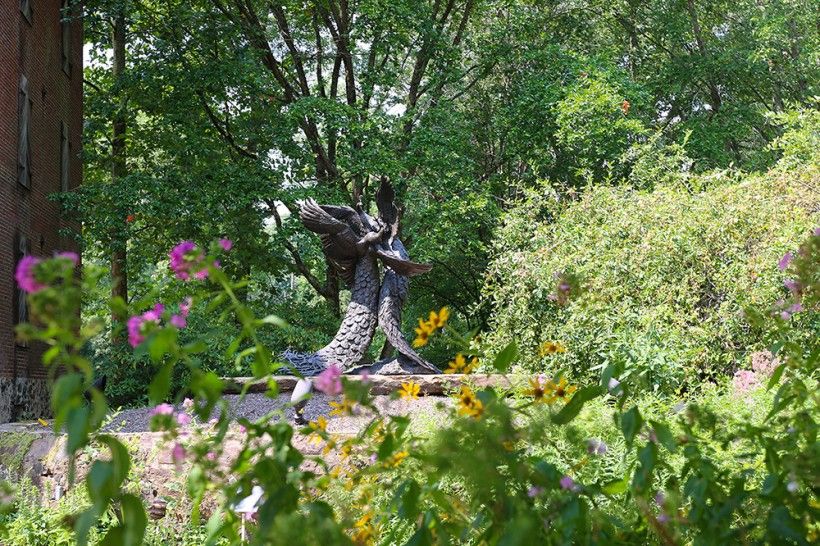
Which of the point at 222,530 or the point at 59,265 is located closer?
the point at 59,265

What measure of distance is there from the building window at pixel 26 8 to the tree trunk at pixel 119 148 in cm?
176

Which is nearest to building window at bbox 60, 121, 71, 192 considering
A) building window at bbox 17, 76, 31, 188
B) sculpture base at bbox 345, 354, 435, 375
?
building window at bbox 17, 76, 31, 188

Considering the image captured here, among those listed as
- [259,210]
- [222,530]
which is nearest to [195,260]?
[222,530]

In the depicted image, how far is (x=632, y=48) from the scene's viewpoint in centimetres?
2477

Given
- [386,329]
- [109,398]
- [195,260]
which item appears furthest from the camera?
[109,398]

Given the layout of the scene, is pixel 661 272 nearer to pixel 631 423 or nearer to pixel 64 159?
pixel 631 423

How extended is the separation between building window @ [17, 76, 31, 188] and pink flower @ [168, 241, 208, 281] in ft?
54.7

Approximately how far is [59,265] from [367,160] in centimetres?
1773

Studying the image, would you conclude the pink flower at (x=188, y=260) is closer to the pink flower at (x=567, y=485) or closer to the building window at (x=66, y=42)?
the pink flower at (x=567, y=485)

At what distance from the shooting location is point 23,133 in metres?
18.0

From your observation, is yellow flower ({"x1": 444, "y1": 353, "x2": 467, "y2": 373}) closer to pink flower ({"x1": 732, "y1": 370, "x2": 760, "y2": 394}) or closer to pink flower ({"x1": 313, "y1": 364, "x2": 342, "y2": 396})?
pink flower ({"x1": 313, "y1": 364, "x2": 342, "y2": 396})

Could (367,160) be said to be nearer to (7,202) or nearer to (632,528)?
(7,202)

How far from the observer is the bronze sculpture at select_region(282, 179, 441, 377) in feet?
37.9

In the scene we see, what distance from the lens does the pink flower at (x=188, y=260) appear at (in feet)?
7.64
